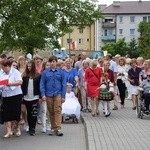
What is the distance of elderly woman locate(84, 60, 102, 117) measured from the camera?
56.7 ft

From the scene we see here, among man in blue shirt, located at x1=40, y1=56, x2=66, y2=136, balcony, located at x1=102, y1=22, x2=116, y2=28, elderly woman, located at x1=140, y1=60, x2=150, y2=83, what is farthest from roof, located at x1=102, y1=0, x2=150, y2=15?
man in blue shirt, located at x1=40, y1=56, x2=66, y2=136

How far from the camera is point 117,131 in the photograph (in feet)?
43.7

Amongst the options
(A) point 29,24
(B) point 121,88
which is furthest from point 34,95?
(A) point 29,24

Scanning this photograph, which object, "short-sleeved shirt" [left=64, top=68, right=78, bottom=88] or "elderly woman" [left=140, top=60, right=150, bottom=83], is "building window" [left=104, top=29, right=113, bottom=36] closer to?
"elderly woman" [left=140, top=60, right=150, bottom=83]

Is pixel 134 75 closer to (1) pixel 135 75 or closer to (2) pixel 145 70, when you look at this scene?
(1) pixel 135 75

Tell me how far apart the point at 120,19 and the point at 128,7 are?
3.82 metres

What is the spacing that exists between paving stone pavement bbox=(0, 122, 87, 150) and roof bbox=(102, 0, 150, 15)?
5190 inches

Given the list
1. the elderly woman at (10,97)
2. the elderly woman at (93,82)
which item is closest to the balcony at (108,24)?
the elderly woman at (93,82)

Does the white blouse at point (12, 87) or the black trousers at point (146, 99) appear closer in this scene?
the white blouse at point (12, 87)

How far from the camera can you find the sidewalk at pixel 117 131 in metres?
11.0

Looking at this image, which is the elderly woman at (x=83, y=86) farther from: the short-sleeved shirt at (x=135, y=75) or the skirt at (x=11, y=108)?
the skirt at (x=11, y=108)

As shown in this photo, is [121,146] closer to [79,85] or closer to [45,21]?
[79,85]

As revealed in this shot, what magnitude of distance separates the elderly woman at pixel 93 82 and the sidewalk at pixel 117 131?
0.43 metres

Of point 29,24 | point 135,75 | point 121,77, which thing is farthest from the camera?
point 29,24
